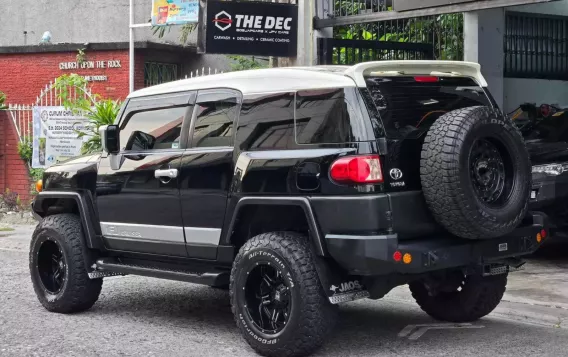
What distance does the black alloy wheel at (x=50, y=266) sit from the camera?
8367 millimetres

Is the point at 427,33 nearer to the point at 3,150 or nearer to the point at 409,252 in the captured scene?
the point at 409,252

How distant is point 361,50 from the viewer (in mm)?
12203

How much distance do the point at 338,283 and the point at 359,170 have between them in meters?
0.83

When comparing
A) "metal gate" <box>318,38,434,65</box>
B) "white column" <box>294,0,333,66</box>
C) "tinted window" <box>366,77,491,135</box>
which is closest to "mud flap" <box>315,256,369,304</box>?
"tinted window" <box>366,77,491,135</box>

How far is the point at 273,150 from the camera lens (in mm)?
6520

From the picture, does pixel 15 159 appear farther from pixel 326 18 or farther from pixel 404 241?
pixel 404 241

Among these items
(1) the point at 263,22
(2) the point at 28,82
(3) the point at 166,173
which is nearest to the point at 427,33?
(1) the point at 263,22

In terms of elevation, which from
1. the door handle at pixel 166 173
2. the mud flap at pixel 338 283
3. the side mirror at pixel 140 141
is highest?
the side mirror at pixel 140 141

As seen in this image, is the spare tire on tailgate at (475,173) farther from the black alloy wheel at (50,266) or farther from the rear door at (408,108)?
the black alloy wheel at (50,266)

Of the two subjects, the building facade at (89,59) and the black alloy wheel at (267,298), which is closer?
the black alloy wheel at (267,298)

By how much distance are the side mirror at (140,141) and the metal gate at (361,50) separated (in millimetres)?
4860

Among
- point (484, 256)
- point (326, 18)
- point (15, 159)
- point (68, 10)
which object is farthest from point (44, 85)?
point (484, 256)

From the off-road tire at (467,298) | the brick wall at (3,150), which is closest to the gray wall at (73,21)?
the brick wall at (3,150)

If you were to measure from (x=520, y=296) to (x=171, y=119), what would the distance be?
11.9 ft
